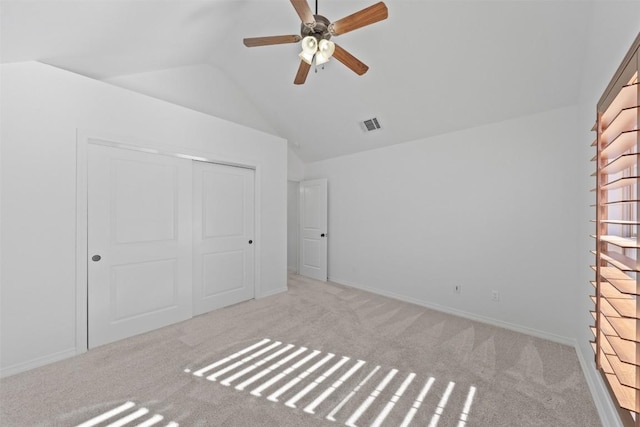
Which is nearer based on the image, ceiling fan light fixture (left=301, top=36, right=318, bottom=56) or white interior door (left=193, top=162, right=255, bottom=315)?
ceiling fan light fixture (left=301, top=36, right=318, bottom=56)

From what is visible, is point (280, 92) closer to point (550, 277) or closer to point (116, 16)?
point (116, 16)

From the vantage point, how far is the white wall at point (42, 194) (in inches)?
78.6

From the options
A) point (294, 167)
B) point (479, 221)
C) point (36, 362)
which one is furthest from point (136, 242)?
point (479, 221)

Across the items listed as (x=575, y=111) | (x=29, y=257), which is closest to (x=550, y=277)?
(x=575, y=111)

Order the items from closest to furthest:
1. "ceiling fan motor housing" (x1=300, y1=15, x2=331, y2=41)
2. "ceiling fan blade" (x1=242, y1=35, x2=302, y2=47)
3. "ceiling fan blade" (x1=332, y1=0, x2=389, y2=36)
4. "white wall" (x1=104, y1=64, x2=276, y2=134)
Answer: "ceiling fan blade" (x1=332, y1=0, x2=389, y2=36)
"ceiling fan motor housing" (x1=300, y1=15, x2=331, y2=41)
"ceiling fan blade" (x1=242, y1=35, x2=302, y2=47)
"white wall" (x1=104, y1=64, x2=276, y2=134)

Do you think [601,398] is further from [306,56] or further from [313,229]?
[313,229]

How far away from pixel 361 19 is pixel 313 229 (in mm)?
3732

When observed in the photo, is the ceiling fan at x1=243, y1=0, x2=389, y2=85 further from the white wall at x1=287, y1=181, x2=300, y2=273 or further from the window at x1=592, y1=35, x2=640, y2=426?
the white wall at x1=287, y1=181, x2=300, y2=273

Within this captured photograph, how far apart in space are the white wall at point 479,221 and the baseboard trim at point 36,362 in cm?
365

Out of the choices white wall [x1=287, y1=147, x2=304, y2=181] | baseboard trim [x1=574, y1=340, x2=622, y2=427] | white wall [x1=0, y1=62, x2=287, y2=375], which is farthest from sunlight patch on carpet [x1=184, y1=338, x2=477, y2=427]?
white wall [x1=287, y1=147, x2=304, y2=181]

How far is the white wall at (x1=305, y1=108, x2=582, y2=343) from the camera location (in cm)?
259

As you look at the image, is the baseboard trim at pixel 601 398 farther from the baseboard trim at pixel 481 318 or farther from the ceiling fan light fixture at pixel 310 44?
the ceiling fan light fixture at pixel 310 44

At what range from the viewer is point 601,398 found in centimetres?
163

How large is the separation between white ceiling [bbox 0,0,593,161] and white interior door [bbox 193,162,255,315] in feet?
4.54
